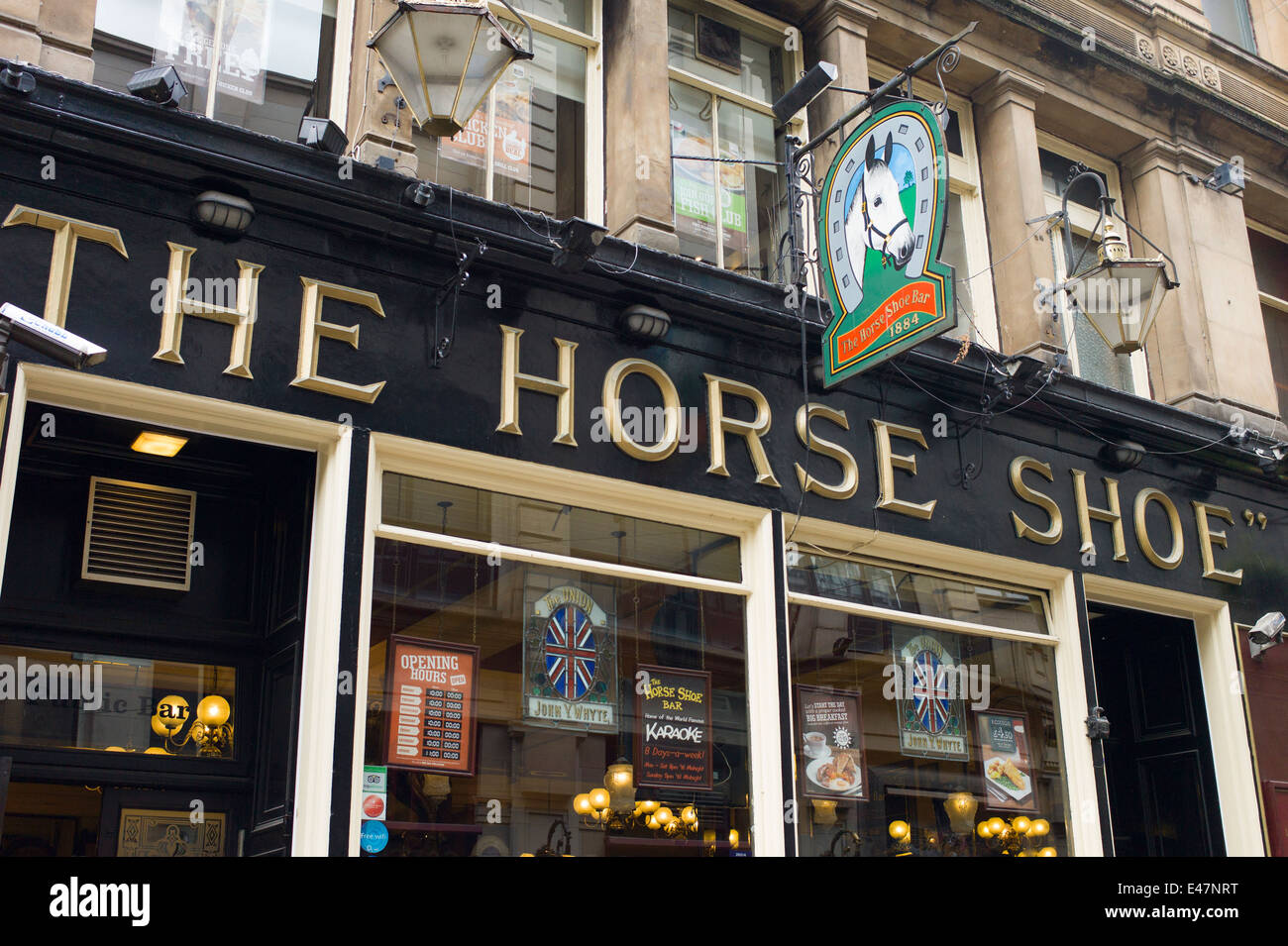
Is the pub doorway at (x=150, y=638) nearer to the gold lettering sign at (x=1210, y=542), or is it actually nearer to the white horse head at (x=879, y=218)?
the white horse head at (x=879, y=218)

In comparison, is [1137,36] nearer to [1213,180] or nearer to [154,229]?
[1213,180]

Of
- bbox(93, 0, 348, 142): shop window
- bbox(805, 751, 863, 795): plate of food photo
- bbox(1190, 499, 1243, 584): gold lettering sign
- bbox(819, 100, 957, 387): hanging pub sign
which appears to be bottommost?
bbox(805, 751, 863, 795): plate of food photo

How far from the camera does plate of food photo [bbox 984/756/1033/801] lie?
10.1 meters

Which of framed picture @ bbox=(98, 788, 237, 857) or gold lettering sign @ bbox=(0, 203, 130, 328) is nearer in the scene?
gold lettering sign @ bbox=(0, 203, 130, 328)

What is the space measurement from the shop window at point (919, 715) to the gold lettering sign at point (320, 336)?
3431 mm

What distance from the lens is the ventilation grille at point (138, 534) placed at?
788 centimetres

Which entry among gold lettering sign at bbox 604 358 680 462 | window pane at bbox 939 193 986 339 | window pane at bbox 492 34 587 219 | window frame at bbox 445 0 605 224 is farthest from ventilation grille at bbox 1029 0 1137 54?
gold lettering sign at bbox 604 358 680 462

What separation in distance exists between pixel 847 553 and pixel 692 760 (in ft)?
7.08

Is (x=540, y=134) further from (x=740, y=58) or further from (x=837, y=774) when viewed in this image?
(x=837, y=774)

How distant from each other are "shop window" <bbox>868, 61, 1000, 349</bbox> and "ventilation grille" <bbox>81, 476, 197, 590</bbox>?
6715mm

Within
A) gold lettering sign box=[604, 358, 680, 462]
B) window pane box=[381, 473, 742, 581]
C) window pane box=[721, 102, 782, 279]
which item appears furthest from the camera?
window pane box=[721, 102, 782, 279]
